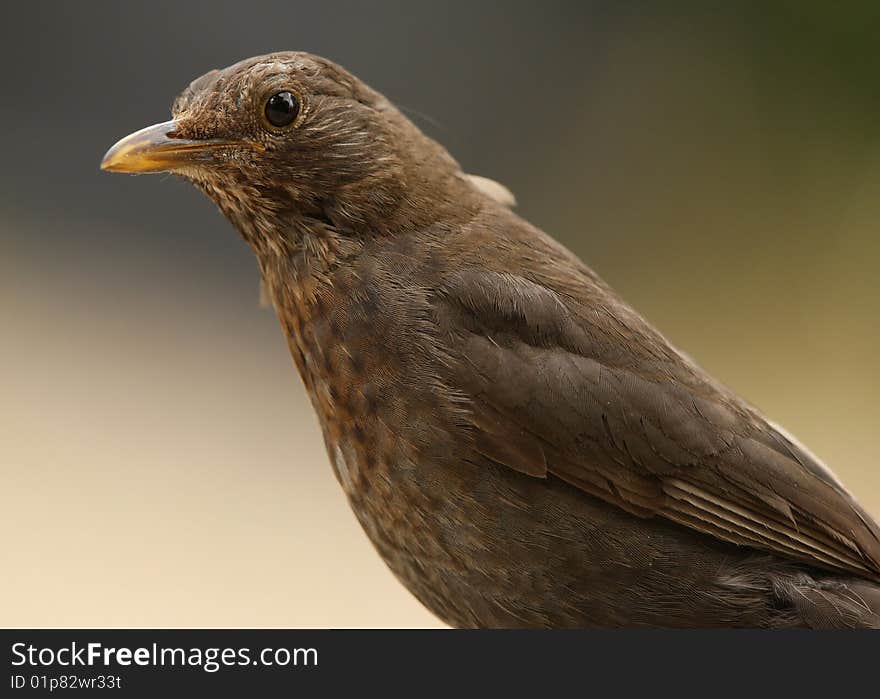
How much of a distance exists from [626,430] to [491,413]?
13.7 inches

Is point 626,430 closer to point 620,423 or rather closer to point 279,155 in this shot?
point 620,423

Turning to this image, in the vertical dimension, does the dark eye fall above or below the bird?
above

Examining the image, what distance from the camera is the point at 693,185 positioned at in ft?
27.3

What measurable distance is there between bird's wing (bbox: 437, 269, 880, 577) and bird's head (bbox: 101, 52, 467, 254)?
12.9 inches

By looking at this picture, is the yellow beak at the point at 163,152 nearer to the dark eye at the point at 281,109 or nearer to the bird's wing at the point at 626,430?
the dark eye at the point at 281,109

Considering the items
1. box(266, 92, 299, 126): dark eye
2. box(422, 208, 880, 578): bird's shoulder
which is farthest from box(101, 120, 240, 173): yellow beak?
box(422, 208, 880, 578): bird's shoulder

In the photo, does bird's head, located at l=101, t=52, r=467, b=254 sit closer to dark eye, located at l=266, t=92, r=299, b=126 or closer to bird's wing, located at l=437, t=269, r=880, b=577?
dark eye, located at l=266, t=92, r=299, b=126

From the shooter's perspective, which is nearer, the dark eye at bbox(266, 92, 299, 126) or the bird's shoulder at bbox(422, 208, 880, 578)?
the bird's shoulder at bbox(422, 208, 880, 578)

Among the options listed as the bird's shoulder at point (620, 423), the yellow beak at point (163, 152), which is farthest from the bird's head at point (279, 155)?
the bird's shoulder at point (620, 423)

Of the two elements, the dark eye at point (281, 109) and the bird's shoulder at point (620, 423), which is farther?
the dark eye at point (281, 109)

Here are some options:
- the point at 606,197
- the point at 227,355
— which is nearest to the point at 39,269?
the point at 227,355

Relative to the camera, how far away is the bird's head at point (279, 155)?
291cm

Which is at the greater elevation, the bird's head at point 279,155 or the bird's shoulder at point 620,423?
the bird's head at point 279,155

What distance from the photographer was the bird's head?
9.55ft
